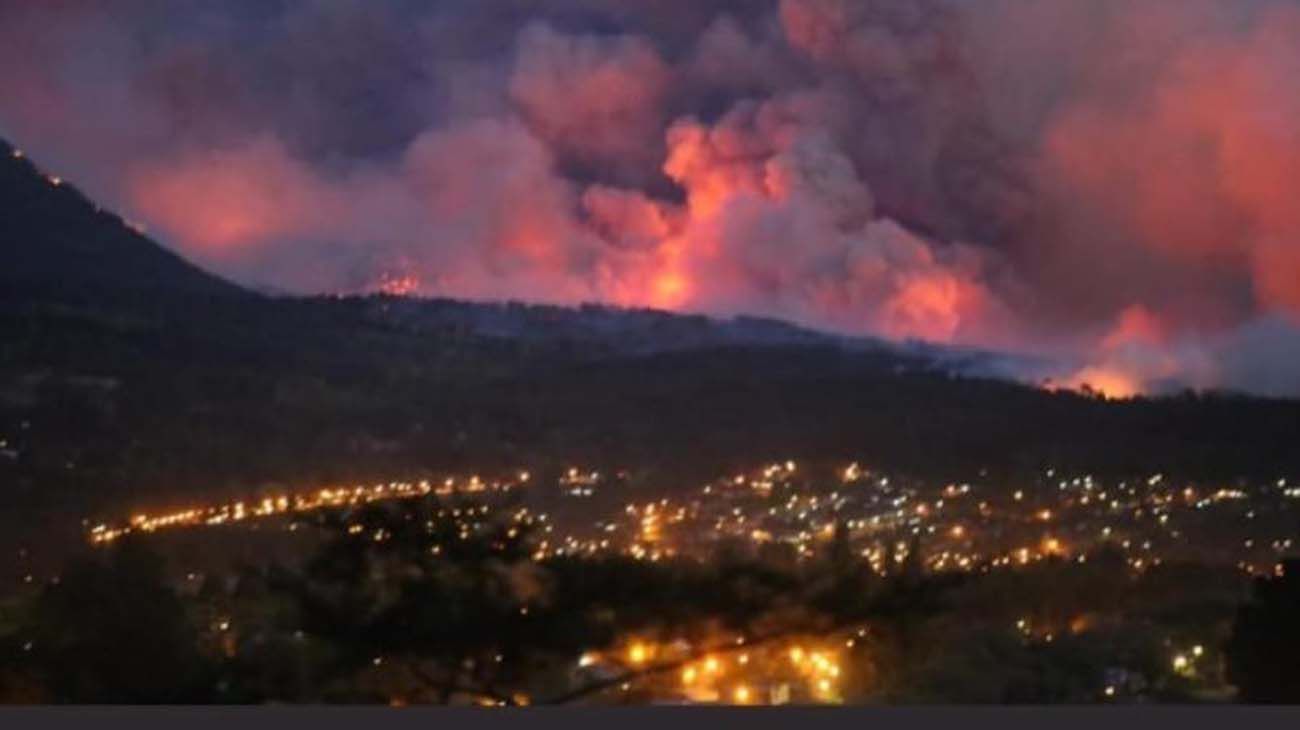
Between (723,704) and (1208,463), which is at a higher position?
(1208,463)

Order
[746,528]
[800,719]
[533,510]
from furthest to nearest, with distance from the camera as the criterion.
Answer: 1. [746,528]
2. [533,510]
3. [800,719]

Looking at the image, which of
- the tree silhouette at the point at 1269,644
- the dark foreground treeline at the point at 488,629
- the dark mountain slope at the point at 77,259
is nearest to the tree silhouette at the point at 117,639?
the dark foreground treeline at the point at 488,629

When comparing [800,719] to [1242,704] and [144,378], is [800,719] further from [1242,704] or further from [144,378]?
[144,378]

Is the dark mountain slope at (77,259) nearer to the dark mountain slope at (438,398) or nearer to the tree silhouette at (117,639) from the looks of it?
the dark mountain slope at (438,398)

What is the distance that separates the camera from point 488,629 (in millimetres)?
4441

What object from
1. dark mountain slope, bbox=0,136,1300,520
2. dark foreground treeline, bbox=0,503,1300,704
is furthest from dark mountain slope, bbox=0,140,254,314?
dark foreground treeline, bbox=0,503,1300,704

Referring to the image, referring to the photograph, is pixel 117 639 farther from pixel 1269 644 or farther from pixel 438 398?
pixel 1269 644

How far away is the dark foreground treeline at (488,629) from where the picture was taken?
4.43 m

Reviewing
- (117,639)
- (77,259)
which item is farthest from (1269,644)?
(77,259)

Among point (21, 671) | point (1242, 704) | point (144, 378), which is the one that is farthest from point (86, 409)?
point (1242, 704)

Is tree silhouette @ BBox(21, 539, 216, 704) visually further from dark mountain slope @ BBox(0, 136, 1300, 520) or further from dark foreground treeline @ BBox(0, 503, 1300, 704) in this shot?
dark mountain slope @ BBox(0, 136, 1300, 520)

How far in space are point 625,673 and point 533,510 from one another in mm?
789

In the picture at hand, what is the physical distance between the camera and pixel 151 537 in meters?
5.60

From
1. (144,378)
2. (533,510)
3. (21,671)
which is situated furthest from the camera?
(144,378)
